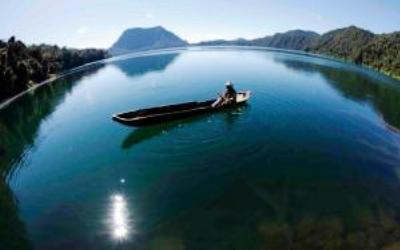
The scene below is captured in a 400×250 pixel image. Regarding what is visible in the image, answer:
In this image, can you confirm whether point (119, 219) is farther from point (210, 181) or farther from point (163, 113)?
point (163, 113)

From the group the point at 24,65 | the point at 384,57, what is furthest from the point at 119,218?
the point at 384,57

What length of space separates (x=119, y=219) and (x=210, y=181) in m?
7.95

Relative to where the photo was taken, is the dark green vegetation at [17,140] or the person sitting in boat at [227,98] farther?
the person sitting in boat at [227,98]

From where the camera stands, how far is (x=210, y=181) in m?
28.7

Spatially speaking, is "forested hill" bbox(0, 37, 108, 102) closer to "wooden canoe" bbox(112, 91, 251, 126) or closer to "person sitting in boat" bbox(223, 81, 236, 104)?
"wooden canoe" bbox(112, 91, 251, 126)

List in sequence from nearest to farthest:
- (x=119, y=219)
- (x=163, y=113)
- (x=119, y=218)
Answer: (x=119, y=219) < (x=119, y=218) < (x=163, y=113)

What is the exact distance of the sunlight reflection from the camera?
22.0 meters

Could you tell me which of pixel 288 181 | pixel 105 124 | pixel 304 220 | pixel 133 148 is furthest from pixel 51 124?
pixel 304 220

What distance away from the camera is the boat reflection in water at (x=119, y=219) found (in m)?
21.9

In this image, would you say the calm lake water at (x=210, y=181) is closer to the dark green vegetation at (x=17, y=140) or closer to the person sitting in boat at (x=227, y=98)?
the dark green vegetation at (x=17, y=140)

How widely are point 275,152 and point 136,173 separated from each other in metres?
12.9

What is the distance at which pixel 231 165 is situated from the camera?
31312mm

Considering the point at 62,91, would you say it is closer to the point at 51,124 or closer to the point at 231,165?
the point at 51,124

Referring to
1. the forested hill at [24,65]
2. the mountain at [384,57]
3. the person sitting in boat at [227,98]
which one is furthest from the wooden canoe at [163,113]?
the mountain at [384,57]
